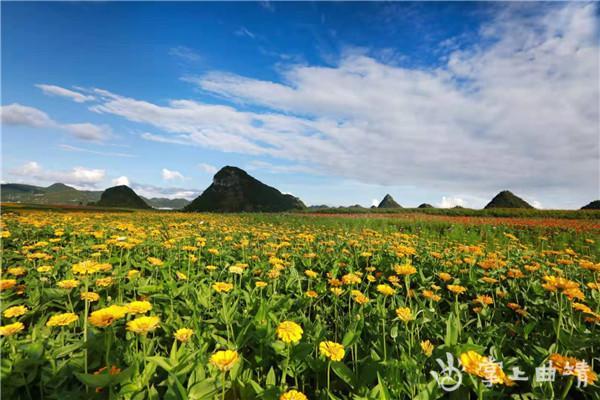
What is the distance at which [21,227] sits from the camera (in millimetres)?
5711

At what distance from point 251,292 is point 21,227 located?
5.79 meters

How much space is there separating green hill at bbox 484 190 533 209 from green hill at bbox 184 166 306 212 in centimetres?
5972

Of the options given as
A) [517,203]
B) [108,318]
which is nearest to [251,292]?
[108,318]

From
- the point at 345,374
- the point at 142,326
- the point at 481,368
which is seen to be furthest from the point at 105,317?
the point at 481,368

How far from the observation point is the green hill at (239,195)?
333 feet

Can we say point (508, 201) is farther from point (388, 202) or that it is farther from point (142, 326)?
point (142, 326)

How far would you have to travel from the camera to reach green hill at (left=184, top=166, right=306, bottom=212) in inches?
3996

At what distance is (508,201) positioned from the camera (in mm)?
48531

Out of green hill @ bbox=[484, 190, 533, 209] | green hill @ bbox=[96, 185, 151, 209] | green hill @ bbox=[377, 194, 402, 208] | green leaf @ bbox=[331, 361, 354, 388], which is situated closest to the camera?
green leaf @ bbox=[331, 361, 354, 388]

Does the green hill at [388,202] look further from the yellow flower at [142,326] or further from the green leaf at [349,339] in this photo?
the yellow flower at [142,326]

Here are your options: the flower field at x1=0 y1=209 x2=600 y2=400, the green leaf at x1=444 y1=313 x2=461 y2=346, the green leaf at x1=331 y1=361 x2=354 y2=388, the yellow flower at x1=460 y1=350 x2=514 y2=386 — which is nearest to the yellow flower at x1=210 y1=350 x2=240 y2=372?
the flower field at x1=0 y1=209 x2=600 y2=400

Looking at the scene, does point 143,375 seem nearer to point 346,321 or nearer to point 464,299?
point 346,321

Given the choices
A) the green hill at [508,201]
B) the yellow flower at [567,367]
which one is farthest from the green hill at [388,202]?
the yellow flower at [567,367]

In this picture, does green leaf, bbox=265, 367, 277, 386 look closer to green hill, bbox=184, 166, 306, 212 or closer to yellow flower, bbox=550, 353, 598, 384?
yellow flower, bbox=550, 353, 598, 384
